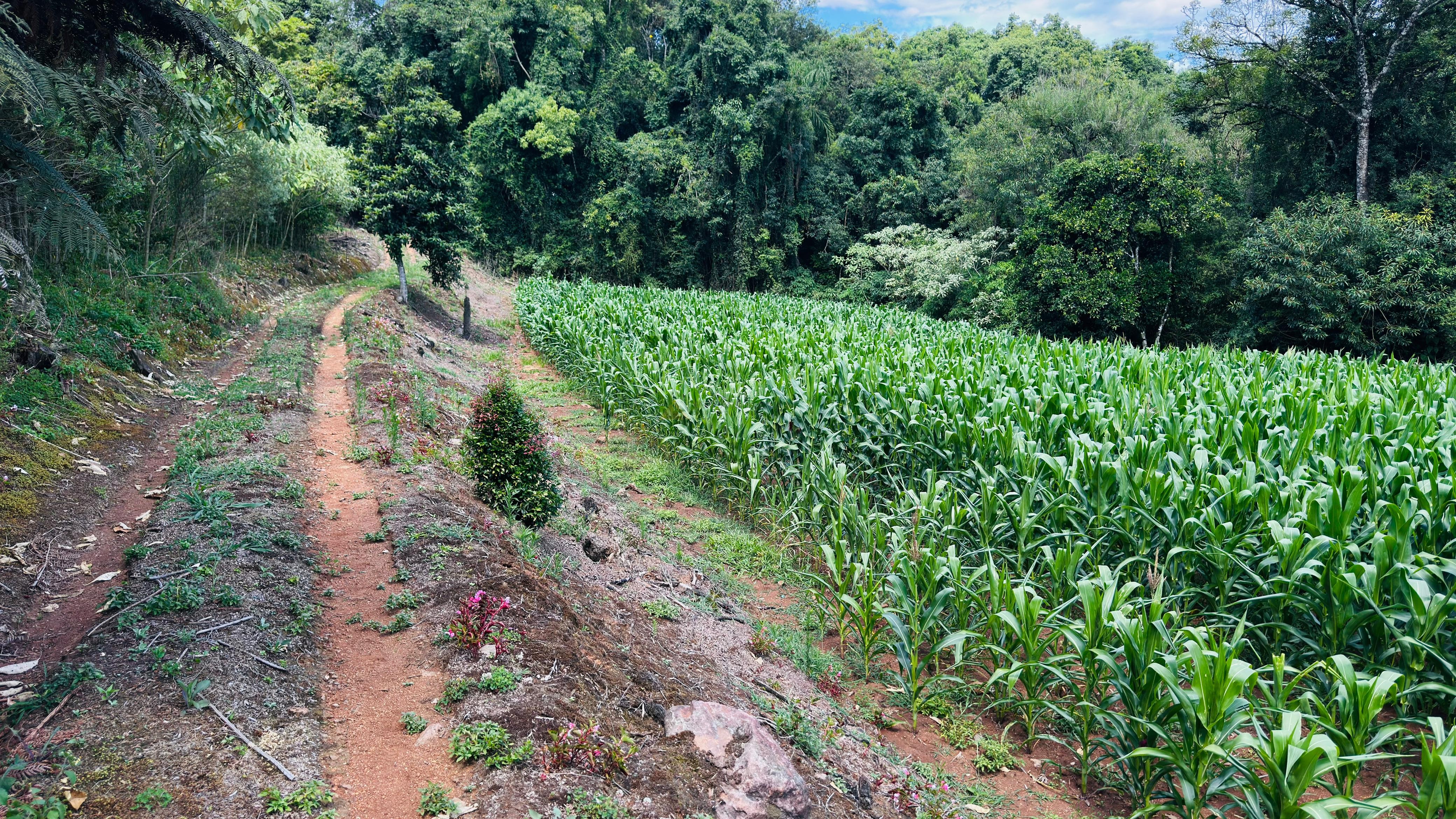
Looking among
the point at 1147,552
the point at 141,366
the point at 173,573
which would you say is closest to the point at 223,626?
the point at 173,573

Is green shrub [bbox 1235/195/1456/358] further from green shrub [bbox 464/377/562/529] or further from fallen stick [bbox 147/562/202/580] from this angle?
fallen stick [bbox 147/562/202/580]

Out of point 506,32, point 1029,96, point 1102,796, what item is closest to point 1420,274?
point 1029,96

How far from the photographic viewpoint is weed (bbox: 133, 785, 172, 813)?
2.44 meters

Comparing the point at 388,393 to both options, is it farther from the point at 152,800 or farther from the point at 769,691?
the point at 152,800

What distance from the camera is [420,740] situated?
3.07m

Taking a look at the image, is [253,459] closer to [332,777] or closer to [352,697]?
[352,697]

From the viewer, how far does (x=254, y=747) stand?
111 inches

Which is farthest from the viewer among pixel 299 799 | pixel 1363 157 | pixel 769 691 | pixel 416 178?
pixel 1363 157

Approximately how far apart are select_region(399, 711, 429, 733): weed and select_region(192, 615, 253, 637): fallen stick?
112cm

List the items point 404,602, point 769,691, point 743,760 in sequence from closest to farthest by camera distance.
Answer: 1. point 743,760
2. point 404,602
3. point 769,691

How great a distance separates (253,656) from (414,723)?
928mm

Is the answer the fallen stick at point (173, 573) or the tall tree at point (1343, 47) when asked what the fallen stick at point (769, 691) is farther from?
the tall tree at point (1343, 47)

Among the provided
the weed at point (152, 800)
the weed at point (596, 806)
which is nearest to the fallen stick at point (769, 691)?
the weed at point (596, 806)

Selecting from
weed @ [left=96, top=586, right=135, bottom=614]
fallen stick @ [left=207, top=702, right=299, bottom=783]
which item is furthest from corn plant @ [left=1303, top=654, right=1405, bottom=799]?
weed @ [left=96, top=586, right=135, bottom=614]
